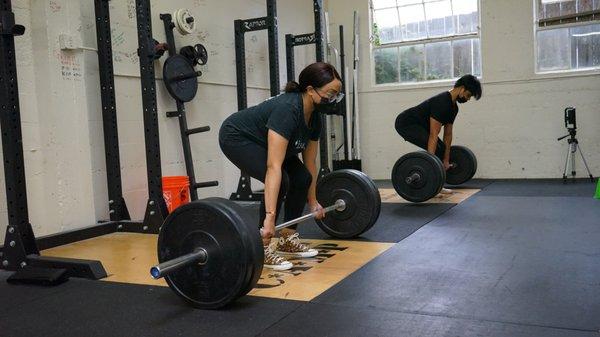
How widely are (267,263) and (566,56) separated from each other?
15.6ft

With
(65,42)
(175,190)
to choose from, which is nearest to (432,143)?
(175,190)

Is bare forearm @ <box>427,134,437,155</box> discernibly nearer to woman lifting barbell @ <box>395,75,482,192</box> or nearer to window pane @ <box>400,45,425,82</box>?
woman lifting barbell @ <box>395,75,482,192</box>

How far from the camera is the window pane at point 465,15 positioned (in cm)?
606

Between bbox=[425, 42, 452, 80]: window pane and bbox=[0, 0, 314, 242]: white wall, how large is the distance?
2861 millimetres

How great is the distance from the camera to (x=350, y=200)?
299cm

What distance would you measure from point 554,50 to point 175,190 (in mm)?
4360

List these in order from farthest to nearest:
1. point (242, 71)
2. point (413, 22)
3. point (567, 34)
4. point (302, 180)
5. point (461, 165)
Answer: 1. point (413, 22)
2. point (567, 34)
3. point (461, 165)
4. point (242, 71)
5. point (302, 180)

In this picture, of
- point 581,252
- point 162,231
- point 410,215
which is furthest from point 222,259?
point 410,215

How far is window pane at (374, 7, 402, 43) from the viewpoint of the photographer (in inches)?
255

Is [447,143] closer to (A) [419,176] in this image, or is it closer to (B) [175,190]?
(A) [419,176]

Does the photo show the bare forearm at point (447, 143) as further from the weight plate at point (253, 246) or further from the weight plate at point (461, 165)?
the weight plate at point (253, 246)

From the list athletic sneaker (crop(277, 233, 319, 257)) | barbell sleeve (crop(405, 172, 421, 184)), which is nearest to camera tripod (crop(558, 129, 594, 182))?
barbell sleeve (crop(405, 172, 421, 184))

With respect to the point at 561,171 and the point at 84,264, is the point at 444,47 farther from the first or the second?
the point at 84,264

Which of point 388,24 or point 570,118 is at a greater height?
point 388,24
